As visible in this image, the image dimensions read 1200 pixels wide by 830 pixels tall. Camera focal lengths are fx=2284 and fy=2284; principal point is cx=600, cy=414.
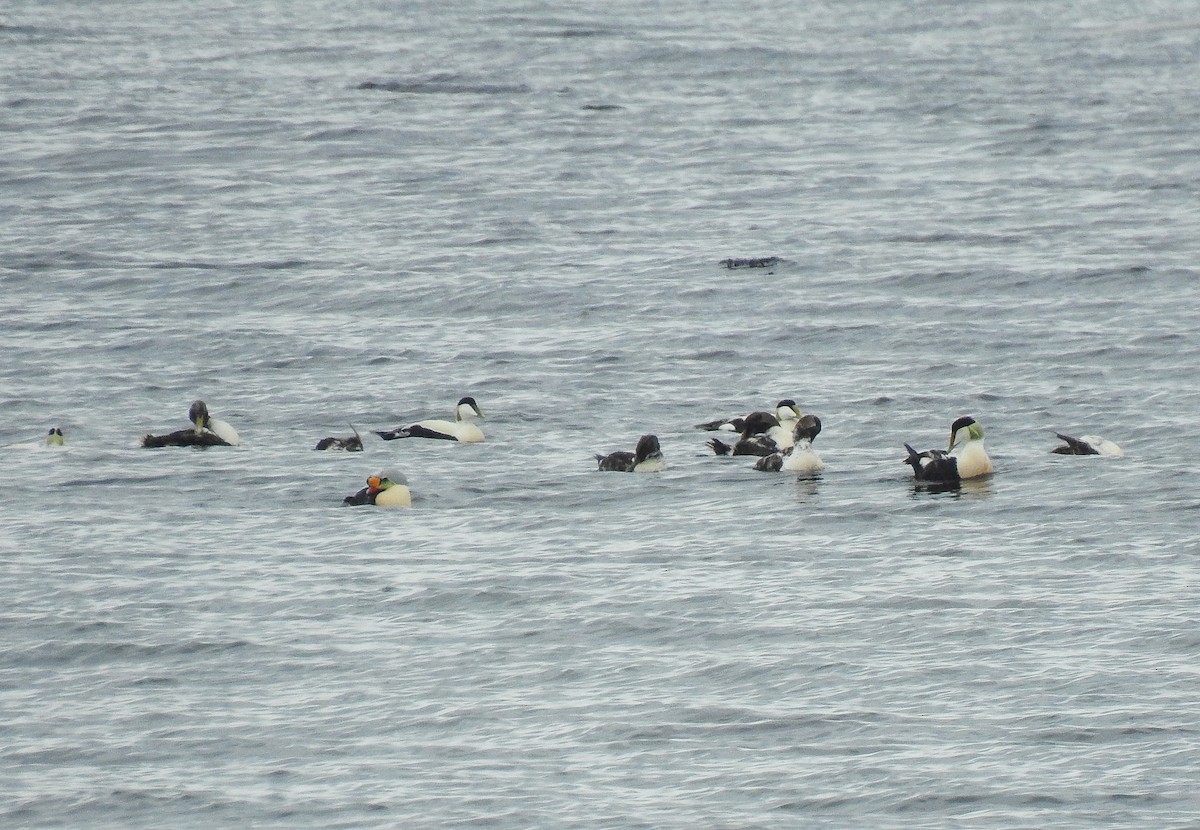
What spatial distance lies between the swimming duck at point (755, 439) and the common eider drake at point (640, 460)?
0.95m

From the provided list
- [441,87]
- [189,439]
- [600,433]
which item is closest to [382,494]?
[189,439]

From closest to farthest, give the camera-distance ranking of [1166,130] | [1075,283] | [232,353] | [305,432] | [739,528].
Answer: [739,528] < [305,432] < [232,353] < [1075,283] < [1166,130]

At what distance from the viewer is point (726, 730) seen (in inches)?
515

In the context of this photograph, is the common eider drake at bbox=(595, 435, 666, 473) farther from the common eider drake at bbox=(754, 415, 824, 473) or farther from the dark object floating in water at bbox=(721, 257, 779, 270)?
the dark object floating in water at bbox=(721, 257, 779, 270)

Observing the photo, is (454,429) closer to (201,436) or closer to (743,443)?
(201,436)

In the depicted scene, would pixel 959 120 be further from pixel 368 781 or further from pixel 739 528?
pixel 368 781

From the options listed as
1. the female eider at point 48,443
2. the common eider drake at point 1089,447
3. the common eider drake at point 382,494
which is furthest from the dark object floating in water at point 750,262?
the common eider drake at point 382,494

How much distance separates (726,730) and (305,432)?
9191 millimetres

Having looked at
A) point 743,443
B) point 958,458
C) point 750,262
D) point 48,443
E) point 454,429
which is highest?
point 750,262

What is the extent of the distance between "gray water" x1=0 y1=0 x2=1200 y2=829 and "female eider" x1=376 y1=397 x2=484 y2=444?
283 mm

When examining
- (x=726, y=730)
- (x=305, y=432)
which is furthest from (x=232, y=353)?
(x=726, y=730)

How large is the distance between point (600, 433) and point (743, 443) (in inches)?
59.6

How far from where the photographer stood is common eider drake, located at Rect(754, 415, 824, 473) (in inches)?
765

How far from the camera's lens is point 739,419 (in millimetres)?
21016
